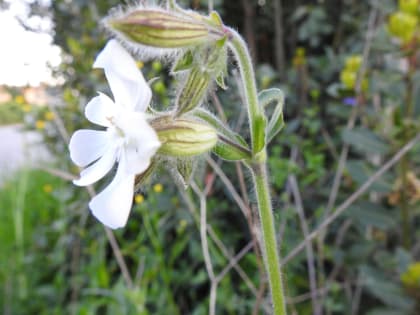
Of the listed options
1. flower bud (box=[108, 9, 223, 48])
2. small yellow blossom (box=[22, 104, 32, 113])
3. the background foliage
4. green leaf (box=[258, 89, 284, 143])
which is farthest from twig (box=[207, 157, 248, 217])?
small yellow blossom (box=[22, 104, 32, 113])

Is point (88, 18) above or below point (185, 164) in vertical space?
below

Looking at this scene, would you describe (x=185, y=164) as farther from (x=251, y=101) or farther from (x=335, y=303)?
(x=335, y=303)

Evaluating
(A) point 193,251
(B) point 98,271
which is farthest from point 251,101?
(B) point 98,271

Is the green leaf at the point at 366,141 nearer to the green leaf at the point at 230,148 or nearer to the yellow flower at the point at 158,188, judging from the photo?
the yellow flower at the point at 158,188

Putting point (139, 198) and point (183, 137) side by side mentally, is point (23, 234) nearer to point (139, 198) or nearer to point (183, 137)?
point (139, 198)

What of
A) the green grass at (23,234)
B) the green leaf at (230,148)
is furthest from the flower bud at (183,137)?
the green grass at (23,234)

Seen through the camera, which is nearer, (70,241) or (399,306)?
(399,306)

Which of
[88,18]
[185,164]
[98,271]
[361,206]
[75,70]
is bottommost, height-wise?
[98,271]

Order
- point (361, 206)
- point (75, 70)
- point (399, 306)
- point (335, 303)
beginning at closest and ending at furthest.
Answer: point (399, 306) → point (361, 206) → point (335, 303) → point (75, 70)
